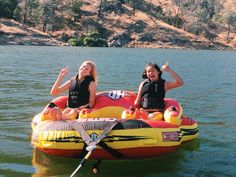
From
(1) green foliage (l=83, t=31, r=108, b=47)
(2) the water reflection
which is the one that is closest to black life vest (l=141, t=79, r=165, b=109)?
(2) the water reflection

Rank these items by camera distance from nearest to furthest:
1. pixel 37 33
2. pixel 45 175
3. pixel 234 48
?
pixel 45 175 < pixel 37 33 < pixel 234 48

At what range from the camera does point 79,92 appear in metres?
8.99

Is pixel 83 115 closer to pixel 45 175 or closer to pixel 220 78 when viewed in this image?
pixel 45 175

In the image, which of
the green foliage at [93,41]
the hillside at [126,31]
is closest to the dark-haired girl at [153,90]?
the hillside at [126,31]

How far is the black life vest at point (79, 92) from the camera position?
8898 millimetres

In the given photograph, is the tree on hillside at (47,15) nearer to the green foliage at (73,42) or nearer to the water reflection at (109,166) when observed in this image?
the green foliage at (73,42)

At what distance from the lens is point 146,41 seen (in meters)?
76.0

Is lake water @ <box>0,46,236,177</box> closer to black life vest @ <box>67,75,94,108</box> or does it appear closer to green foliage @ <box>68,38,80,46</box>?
black life vest @ <box>67,75,94,108</box>

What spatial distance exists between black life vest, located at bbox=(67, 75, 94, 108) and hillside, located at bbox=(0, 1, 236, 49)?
55790 millimetres

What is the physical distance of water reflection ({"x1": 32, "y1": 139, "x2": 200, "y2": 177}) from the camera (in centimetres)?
719

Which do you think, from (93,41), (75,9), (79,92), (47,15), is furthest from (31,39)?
(79,92)

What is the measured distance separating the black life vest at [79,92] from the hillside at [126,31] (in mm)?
55790

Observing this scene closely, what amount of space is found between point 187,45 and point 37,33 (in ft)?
88.9

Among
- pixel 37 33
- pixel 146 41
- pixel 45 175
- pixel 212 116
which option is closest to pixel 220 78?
pixel 212 116
